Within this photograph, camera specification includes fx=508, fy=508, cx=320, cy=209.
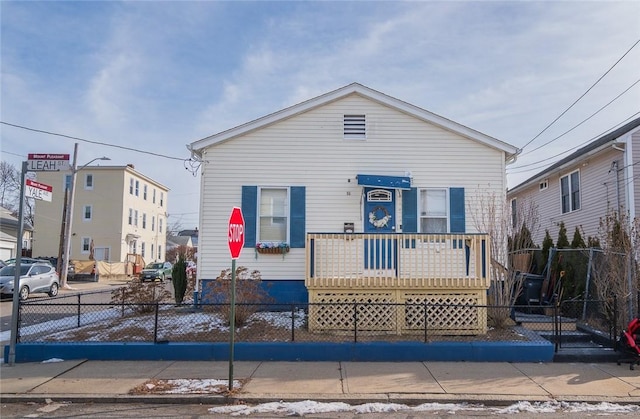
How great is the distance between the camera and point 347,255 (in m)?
10.2

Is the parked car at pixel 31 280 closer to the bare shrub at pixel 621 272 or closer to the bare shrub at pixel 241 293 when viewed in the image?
the bare shrub at pixel 241 293

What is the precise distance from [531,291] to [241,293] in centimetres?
711

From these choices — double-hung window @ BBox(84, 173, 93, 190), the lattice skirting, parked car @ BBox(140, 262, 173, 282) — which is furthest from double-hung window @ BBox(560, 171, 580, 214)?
double-hung window @ BBox(84, 173, 93, 190)

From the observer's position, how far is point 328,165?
12.7m

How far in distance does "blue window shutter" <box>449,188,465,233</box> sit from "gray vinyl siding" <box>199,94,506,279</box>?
176mm

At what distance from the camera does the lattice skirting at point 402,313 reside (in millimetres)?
9625

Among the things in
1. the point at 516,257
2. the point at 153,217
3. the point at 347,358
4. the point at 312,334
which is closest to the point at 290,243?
the point at 312,334

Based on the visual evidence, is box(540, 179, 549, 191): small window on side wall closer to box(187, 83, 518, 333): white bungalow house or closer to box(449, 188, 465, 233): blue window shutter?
box(187, 83, 518, 333): white bungalow house

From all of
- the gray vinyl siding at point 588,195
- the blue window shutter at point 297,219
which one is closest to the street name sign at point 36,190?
the blue window shutter at point 297,219

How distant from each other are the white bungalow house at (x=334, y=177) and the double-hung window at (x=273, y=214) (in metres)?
0.03

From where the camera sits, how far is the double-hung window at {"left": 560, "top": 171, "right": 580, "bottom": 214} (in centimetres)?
1864

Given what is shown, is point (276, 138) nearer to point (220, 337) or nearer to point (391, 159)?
point (391, 159)

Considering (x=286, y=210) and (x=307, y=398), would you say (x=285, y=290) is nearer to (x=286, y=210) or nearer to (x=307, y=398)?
(x=286, y=210)

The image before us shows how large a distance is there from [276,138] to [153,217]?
127 feet
